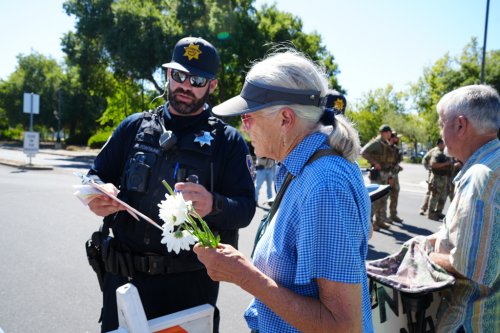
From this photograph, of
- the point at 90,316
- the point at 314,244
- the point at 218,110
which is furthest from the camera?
the point at 90,316

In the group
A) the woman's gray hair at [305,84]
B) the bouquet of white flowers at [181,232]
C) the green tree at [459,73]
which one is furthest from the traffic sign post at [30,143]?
the green tree at [459,73]

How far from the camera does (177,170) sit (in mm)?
2299

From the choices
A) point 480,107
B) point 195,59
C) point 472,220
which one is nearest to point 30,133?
point 195,59

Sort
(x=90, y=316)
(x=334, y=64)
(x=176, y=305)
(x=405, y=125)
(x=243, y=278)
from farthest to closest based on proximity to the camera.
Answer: (x=405, y=125), (x=334, y=64), (x=90, y=316), (x=176, y=305), (x=243, y=278)

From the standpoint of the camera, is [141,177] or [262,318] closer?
[262,318]

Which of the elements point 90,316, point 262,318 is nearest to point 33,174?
point 90,316

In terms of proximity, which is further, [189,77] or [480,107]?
[189,77]

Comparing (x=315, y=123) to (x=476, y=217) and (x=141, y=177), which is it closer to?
(x=476, y=217)

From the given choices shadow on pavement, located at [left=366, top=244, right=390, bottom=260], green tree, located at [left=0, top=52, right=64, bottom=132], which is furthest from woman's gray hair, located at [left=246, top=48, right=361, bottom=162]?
green tree, located at [left=0, top=52, right=64, bottom=132]

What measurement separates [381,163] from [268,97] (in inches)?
287

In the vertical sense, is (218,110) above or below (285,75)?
below

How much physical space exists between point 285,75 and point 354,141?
36 centimetres

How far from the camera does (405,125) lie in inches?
2131

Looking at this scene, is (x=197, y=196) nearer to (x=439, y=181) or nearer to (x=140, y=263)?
(x=140, y=263)
